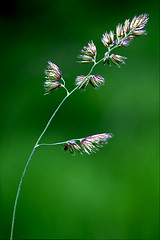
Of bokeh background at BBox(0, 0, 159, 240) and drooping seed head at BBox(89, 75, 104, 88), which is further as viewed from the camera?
bokeh background at BBox(0, 0, 159, 240)

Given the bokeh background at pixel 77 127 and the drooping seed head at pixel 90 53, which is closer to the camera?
the drooping seed head at pixel 90 53

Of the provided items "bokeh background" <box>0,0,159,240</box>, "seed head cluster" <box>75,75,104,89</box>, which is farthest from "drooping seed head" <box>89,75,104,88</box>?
"bokeh background" <box>0,0,159,240</box>

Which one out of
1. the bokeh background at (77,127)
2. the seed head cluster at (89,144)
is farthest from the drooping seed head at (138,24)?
the bokeh background at (77,127)

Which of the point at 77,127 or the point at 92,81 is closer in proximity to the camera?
the point at 92,81

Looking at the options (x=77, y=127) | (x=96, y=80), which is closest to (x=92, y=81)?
(x=96, y=80)

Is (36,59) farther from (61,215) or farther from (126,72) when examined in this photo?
(61,215)

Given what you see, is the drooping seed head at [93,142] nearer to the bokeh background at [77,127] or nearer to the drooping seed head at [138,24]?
the drooping seed head at [138,24]

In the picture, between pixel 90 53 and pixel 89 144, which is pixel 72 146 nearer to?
pixel 89 144

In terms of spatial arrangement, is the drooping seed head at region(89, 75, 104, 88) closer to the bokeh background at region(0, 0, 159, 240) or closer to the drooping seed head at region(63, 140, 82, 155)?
the drooping seed head at region(63, 140, 82, 155)
